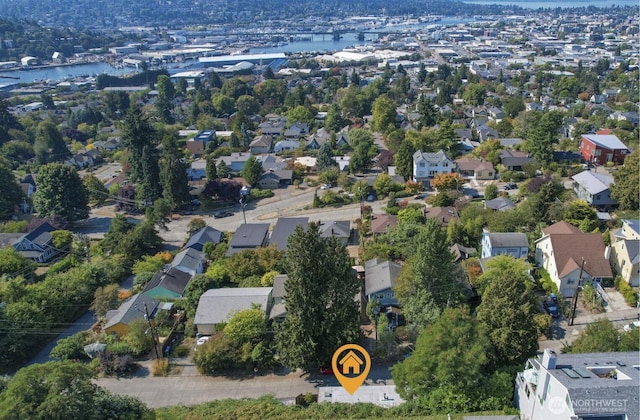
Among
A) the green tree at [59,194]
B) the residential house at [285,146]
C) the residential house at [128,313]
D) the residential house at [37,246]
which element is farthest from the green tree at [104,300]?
the residential house at [285,146]

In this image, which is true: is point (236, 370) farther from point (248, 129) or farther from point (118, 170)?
point (248, 129)

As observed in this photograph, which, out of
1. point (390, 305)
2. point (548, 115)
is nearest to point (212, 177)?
point (390, 305)

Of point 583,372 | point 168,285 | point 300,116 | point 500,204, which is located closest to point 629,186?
point 500,204

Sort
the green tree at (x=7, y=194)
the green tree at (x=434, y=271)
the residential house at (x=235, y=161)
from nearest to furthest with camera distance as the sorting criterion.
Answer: the green tree at (x=434, y=271) → the green tree at (x=7, y=194) → the residential house at (x=235, y=161)

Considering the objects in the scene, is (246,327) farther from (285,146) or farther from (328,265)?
(285,146)

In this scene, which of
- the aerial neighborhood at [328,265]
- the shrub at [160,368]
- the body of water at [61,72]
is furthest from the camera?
the body of water at [61,72]

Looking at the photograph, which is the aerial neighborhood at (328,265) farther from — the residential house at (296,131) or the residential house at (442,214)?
the residential house at (296,131)
